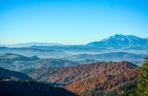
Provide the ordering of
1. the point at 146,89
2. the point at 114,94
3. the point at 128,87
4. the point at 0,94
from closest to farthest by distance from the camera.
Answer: the point at 146,89
the point at 0,94
the point at 114,94
the point at 128,87

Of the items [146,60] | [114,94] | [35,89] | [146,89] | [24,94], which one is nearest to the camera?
[146,89]

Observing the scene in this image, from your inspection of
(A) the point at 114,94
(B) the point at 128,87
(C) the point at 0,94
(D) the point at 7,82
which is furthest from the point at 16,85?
(B) the point at 128,87

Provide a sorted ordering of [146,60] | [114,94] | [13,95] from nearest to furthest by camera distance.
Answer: [146,60], [13,95], [114,94]

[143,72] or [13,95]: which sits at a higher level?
[143,72]

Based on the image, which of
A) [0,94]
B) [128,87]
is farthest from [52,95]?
[128,87]

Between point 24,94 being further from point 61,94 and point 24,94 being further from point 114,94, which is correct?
point 114,94

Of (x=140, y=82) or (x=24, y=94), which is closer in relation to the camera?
(x=140, y=82)

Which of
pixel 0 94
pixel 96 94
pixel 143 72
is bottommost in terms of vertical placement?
pixel 96 94

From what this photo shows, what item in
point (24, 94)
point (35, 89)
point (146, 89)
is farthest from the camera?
point (35, 89)

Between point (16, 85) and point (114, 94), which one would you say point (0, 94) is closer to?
point (16, 85)
